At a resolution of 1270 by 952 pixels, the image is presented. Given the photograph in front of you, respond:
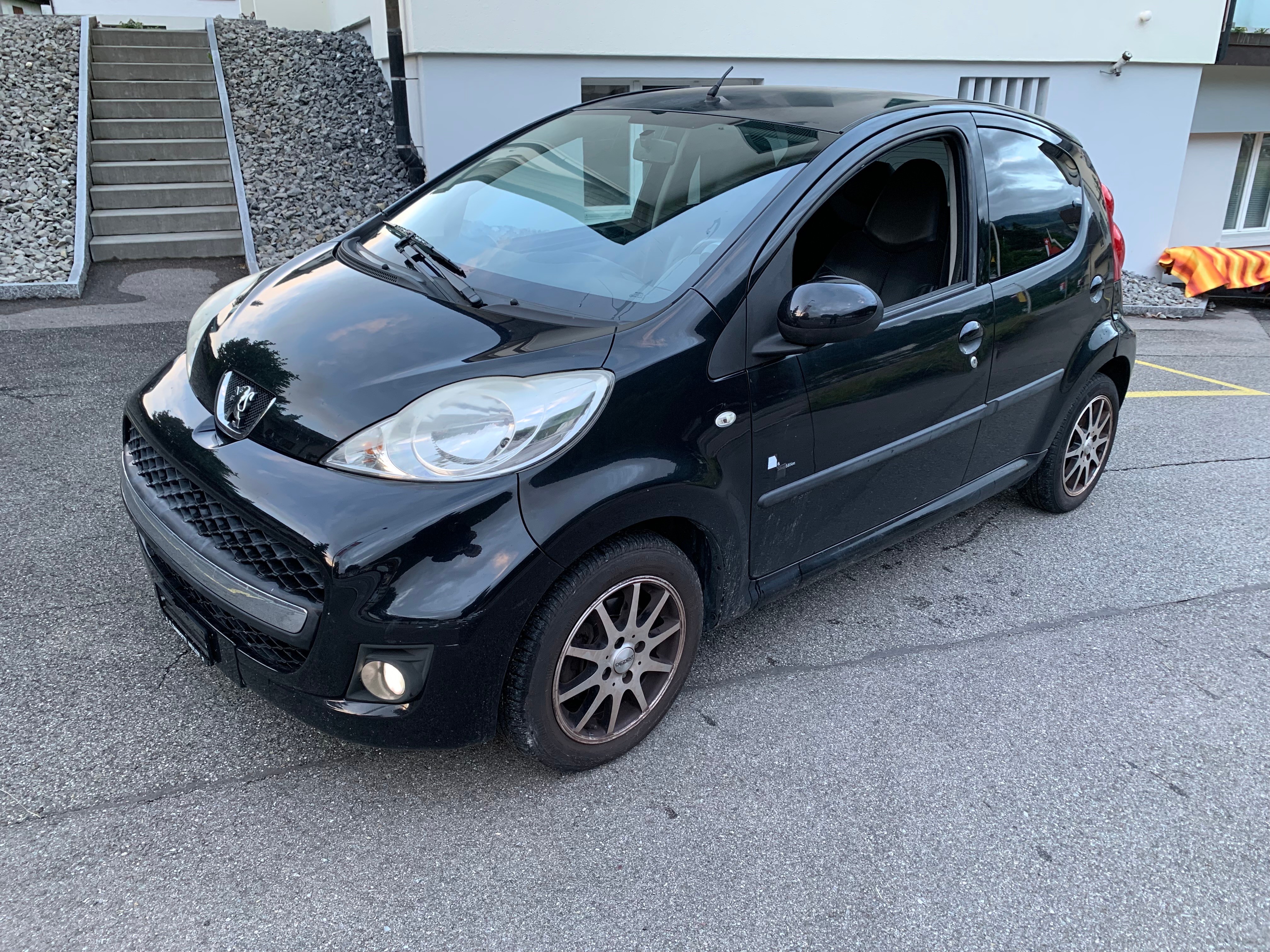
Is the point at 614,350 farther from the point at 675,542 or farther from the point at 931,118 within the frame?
the point at 931,118

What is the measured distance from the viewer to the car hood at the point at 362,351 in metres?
2.32

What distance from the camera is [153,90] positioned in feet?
32.2

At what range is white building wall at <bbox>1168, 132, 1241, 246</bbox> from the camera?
13352 millimetres

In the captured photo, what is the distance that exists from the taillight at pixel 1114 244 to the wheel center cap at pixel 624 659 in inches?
115

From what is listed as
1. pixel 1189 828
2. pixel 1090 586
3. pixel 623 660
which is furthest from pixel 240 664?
pixel 1090 586

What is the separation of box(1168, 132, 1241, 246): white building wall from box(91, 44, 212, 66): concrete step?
500 inches

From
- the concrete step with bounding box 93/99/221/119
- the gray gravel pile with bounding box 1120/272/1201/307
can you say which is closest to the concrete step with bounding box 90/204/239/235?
the concrete step with bounding box 93/99/221/119

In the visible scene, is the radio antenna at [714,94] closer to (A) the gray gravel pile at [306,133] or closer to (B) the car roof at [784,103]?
(B) the car roof at [784,103]

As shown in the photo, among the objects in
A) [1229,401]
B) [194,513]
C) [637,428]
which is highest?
[637,428]

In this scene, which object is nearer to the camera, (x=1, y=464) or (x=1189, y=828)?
(x=1189, y=828)

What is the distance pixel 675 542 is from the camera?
8.96ft

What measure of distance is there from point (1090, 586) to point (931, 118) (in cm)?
200

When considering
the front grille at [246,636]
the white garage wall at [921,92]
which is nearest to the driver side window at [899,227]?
the front grille at [246,636]

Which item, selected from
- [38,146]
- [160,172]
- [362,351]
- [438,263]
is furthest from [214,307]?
[38,146]
